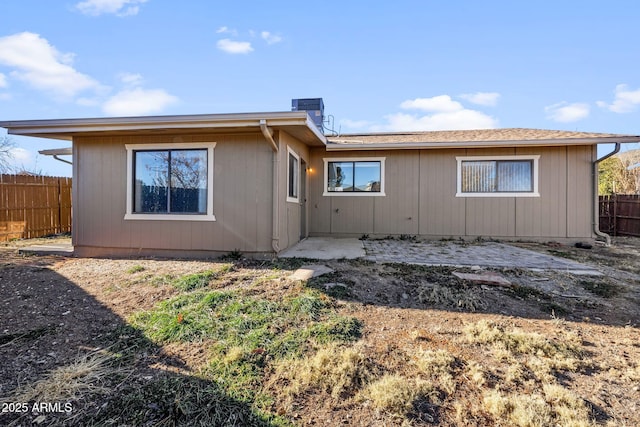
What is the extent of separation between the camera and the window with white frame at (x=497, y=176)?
298 inches

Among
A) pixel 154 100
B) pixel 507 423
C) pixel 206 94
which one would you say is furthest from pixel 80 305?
pixel 154 100

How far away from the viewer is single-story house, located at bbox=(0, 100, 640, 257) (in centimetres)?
548

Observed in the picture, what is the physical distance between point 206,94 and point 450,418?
1317 cm

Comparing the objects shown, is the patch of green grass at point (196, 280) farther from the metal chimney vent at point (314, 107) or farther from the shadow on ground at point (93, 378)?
the metal chimney vent at point (314, 107)

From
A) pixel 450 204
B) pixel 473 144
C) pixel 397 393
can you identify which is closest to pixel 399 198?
pixel 450 204

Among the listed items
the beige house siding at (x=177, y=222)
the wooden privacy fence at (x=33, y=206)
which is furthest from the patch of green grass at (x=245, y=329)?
the wooden privacy fence at (x=33, y=206)

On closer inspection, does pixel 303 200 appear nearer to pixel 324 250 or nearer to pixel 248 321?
pixel 324 250

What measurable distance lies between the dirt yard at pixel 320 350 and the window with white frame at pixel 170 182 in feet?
6.21

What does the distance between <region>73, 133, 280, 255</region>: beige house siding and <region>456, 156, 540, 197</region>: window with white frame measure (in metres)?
5.11

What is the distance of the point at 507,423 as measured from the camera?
1.61m

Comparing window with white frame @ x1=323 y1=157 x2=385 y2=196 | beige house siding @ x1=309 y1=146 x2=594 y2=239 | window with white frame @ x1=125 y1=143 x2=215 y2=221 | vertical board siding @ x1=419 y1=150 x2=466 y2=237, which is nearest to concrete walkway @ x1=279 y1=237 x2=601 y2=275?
vertical board siding @ x1=419 y1=150 x2=466 y2=237

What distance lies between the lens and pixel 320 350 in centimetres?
230

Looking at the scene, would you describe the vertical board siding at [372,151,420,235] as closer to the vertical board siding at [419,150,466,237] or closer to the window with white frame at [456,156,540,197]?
the vertical board siding at [419,150,466,237]

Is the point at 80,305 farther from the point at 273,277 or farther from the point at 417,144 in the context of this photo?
the point at 417,144
